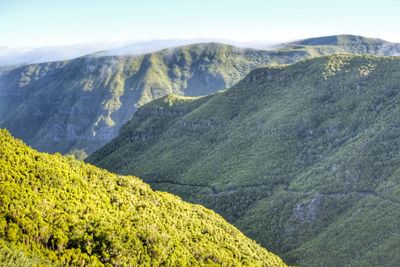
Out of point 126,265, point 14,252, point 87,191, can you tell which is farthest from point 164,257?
point 14,252

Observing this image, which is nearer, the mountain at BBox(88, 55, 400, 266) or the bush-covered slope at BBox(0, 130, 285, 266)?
the bush-covered slope at BBox(0, 130, 285, 266)

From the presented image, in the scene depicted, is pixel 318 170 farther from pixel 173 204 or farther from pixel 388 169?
pixel 173 204

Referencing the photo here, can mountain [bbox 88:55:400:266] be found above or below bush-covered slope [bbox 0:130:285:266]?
below

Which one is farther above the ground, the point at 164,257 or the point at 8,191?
the point at 8,191

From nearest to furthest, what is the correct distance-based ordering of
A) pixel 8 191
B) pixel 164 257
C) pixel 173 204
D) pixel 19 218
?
1. pixel 19 218
2. pixel 8 191
3. pixel 164 257
4. pixel 173 204

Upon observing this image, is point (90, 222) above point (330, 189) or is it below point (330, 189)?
above

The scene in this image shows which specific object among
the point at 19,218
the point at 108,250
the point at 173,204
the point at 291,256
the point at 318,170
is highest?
the point at 19,218

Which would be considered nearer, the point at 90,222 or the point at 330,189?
the point at 90,222

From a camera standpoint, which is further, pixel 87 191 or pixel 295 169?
pixel 295 169
